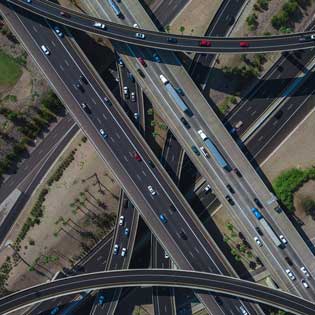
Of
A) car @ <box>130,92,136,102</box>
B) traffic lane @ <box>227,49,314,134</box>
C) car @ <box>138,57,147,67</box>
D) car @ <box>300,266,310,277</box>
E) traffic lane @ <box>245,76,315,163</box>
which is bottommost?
car @ <box>300,266,310,277</box>

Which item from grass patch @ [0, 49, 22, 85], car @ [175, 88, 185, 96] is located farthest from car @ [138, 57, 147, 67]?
grass patch @ [0, 49, 22, 85]

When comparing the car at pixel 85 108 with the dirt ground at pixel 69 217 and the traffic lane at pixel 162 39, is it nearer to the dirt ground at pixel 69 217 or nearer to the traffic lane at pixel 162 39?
the dirt ground at pixel 69 217

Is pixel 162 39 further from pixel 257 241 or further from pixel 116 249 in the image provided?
pixel 257 241

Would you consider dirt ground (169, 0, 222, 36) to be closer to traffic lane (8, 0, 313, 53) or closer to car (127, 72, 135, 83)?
traffic lane (8, 0, 313, 53)

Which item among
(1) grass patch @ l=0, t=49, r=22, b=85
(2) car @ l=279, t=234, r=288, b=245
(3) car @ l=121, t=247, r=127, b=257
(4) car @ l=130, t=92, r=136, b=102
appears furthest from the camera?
(1) grass patch @ l=0, t=49, r=22, b=85

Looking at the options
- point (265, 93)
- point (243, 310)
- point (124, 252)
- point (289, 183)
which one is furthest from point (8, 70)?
point (243, 310)

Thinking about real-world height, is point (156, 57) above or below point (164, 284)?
above

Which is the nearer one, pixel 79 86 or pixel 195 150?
pixel 195 150

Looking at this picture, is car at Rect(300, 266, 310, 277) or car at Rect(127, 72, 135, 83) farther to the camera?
car at Rect(127, 72, 135, 83)
